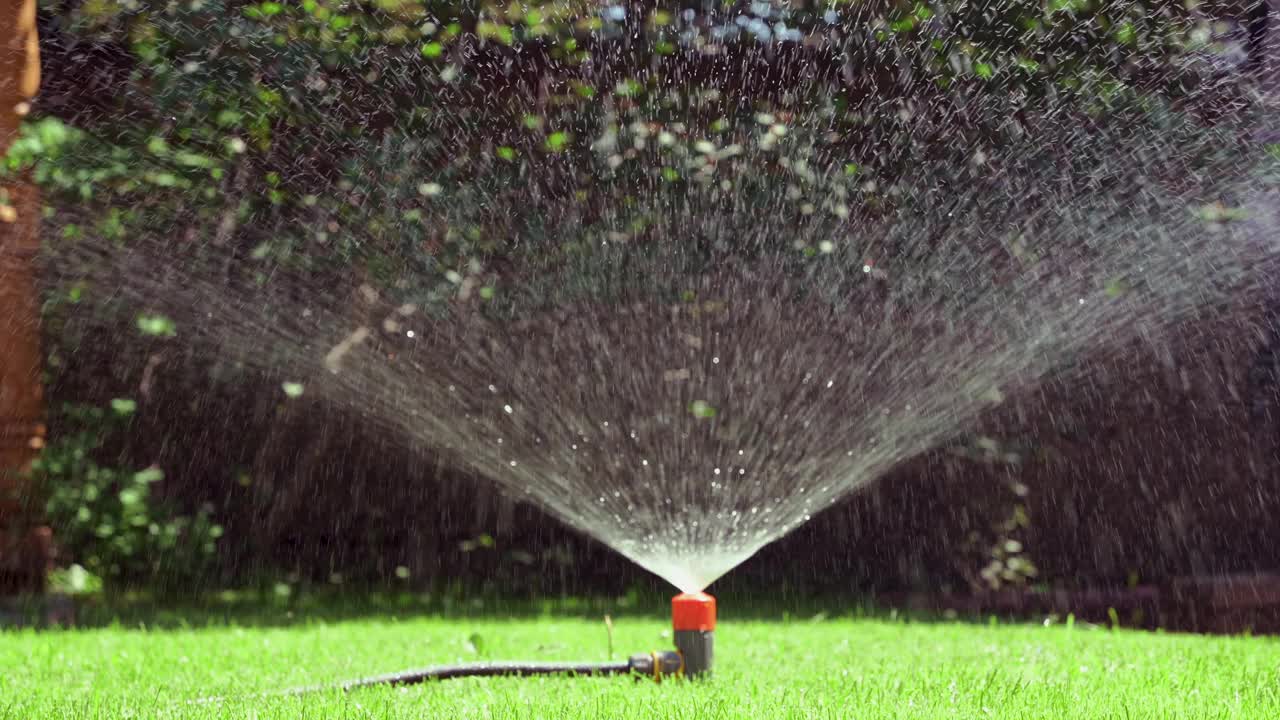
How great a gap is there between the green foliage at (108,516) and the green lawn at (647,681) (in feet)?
3.49

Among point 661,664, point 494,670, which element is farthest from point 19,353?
point 661,664

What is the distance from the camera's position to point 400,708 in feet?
Answer: 11.2

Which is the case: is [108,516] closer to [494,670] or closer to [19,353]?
[19,353]

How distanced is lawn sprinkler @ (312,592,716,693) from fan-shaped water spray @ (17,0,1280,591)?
90.0 inches

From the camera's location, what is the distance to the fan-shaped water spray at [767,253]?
6.50 metres

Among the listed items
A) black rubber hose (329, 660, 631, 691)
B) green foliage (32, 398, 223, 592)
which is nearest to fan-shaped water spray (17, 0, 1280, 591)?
green foliage (32, 398, 223, 592)

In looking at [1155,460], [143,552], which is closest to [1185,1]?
[1155,460]

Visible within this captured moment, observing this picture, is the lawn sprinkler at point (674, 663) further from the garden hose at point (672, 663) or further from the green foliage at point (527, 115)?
the green foliage at point (527, 115)

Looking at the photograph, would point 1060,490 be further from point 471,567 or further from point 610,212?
point 471,567

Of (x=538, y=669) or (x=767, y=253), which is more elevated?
(x=767, y=253)

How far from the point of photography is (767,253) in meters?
6.72

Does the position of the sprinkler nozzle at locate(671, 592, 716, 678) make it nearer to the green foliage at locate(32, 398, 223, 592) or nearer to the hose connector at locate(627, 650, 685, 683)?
the hose connector at locate(627, 650, 685, 683)

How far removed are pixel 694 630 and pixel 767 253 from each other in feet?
10.2

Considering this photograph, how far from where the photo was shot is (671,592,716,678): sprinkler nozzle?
3908 mm
